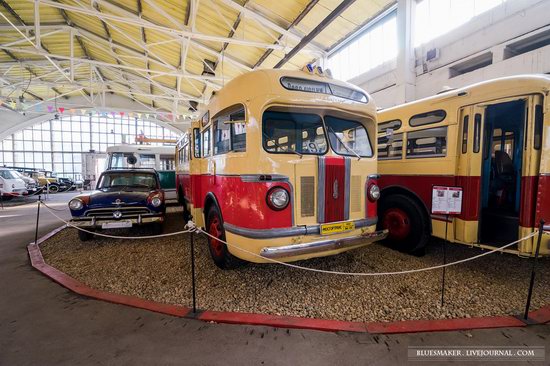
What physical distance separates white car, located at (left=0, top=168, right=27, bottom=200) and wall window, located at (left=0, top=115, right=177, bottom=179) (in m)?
12.9

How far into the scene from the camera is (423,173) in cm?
418

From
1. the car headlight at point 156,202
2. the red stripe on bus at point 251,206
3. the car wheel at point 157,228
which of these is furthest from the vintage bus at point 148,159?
the red stripe on bus at point 251,206

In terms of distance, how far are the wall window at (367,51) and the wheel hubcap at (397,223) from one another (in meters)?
6.44

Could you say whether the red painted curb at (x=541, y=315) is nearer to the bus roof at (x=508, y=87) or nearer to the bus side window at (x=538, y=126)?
the bus side window at (x=538, y=126)

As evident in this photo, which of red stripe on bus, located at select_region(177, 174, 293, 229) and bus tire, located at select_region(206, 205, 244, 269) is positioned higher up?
red stripe on bus, located at select_region(177, 174, 293, 229)

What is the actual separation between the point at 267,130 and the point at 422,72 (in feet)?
24.0

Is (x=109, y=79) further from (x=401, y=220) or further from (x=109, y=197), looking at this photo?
(x=401, y=220)

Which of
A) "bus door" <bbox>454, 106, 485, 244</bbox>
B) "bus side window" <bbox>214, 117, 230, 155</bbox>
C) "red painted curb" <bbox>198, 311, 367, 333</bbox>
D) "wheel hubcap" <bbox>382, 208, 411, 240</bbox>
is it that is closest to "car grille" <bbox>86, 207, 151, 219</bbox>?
"bus side window" <bbox>214, 117, 230, 155</bbox>

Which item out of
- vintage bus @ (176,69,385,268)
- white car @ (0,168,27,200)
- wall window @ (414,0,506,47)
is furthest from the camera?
white car @ (0,168,27,200)

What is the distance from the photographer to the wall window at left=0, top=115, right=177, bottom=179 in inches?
980

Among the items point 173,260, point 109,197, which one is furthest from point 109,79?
point 173,260

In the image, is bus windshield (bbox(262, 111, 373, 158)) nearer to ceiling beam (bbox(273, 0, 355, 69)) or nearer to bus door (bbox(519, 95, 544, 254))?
bus door (bbox(519, 95, 544, 254))

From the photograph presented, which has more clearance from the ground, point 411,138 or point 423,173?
point 411,138

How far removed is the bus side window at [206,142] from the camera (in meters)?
4.16
